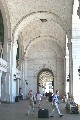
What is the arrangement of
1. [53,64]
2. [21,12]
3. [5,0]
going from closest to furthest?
[5,0]
[21,12]
[53,64]

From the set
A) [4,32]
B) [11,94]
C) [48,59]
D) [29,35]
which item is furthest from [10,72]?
[48,59]

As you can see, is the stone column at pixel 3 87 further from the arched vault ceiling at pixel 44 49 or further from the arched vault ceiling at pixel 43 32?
the arched vault ceiling at pixel 44 49

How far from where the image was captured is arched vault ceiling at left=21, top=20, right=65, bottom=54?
3687cm

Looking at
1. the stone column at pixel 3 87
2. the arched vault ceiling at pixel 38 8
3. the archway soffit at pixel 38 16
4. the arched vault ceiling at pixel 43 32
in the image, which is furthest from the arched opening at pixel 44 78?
the arched vault ceiling at pixel 38 8

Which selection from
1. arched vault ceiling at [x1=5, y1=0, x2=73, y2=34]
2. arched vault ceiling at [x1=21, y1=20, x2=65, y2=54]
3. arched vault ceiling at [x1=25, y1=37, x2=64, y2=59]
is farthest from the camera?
arched vault ceiling at [x1=25, y1=37, x2=64, y2=59]

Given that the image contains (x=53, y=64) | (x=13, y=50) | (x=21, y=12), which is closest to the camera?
(x=21, y=12)

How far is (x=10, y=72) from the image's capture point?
30.9 m

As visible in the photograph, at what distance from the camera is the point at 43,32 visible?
4056 centimetres

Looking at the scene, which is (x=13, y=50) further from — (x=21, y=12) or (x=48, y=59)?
(x=48, y=59)

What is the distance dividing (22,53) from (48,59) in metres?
5.66

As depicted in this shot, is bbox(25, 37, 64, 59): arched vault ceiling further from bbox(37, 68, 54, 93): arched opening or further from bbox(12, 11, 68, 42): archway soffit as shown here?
bbox(12, 11, 68, 42): archway soffit

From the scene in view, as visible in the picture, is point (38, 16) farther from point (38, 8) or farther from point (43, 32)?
point (43, 32)

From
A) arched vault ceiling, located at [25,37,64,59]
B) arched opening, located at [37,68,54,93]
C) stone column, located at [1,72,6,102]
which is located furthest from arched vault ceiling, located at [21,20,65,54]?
stone column, located at [1,72,6,102]

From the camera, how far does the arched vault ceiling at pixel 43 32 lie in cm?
3687
